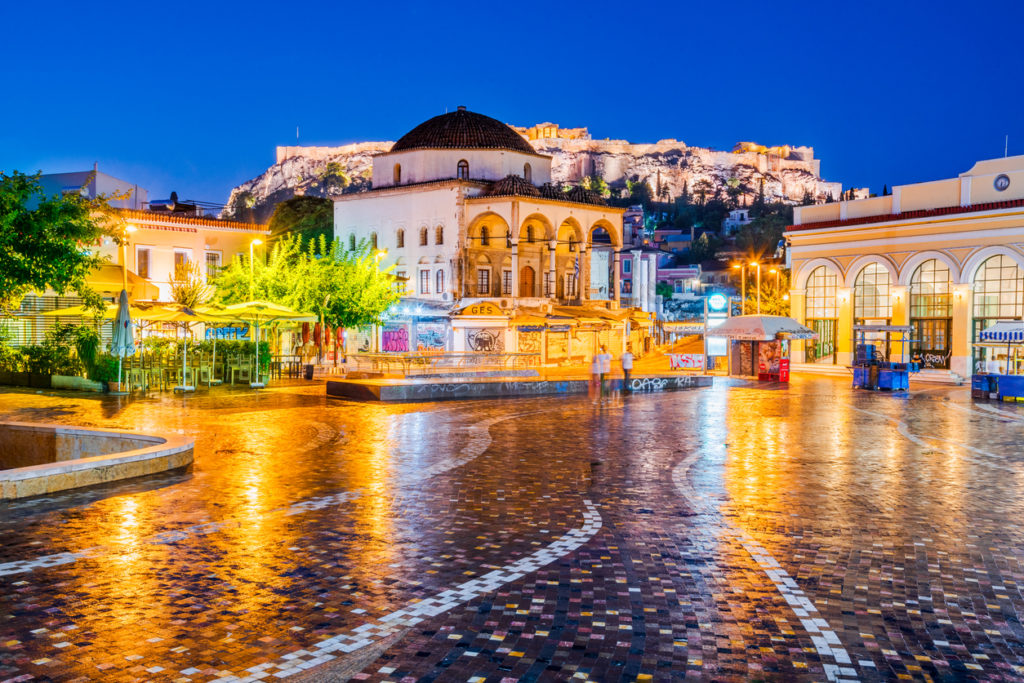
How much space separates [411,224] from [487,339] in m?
11.2

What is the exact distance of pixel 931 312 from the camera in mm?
37250

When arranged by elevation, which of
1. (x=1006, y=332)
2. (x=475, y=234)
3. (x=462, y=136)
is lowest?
(x=1006, y=332)

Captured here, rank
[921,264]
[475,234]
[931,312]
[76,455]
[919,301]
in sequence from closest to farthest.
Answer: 1. [76,455]
2. [931,312]
3. [921,264]
4. [919,301]
5. [475,234]

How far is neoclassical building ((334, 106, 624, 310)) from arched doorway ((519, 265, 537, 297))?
7 centimetres

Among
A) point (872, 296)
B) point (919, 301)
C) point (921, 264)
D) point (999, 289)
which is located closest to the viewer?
point (999, 289)

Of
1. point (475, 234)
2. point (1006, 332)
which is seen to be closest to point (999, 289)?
point (1006, 332)

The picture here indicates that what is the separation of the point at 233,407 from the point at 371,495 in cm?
1081

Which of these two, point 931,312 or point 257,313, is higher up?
point 931,312

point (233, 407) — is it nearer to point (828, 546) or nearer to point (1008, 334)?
point (828, 546)

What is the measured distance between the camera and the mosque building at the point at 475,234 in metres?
48.9

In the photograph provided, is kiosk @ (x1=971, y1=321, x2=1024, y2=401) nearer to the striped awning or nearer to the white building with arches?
the striped awning

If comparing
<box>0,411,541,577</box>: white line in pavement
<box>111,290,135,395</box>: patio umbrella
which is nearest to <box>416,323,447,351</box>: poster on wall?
<box>111,290,135,395</box>: patio umbrella

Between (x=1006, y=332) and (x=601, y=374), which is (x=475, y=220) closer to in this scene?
(x=601, y=374)

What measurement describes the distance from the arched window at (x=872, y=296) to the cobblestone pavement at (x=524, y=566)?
26.3m
